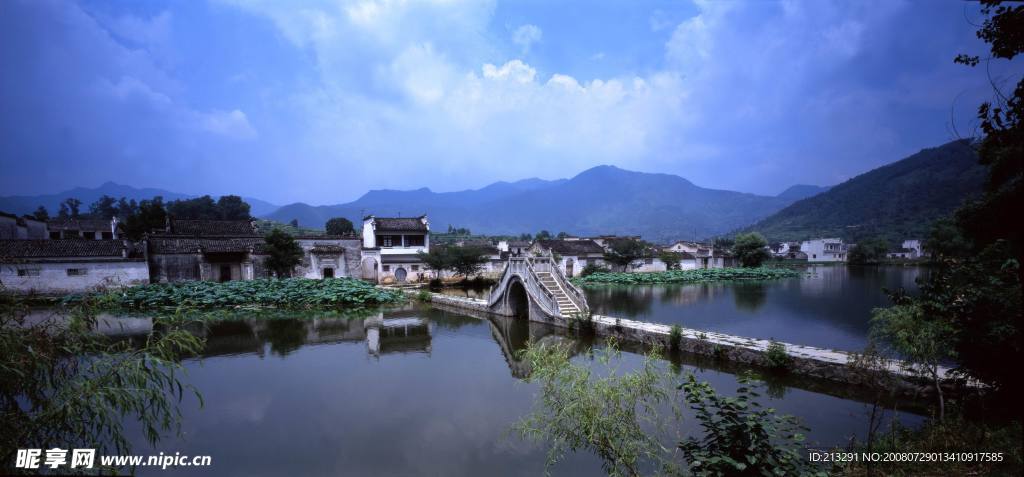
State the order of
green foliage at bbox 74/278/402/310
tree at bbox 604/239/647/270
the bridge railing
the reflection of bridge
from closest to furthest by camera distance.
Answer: the reflection of bridge, the bridge railing, green foliage at bbox 74/278/402/310, tree at bbox 604/239/647/270

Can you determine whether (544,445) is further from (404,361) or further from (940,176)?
(940,176)

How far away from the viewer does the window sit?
39.9m

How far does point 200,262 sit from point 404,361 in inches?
955

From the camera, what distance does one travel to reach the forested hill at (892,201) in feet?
316

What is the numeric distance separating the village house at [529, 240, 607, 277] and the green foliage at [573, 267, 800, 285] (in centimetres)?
276

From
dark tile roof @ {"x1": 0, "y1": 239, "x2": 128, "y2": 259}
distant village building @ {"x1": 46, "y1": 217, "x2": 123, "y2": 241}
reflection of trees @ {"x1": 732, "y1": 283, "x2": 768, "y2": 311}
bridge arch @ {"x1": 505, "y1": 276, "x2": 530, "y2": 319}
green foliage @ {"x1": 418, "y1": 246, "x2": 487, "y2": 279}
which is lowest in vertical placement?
reflection of trees @ {"x1": 732, "y1": 283, "x2": 768, "y2": 311}

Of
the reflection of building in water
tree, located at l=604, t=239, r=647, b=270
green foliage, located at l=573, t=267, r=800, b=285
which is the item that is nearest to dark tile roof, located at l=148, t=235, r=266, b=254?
the reflection of building in water

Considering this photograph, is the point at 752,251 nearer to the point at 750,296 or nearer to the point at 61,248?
the point at 750,296

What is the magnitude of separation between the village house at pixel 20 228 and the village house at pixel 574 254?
42.6 meters

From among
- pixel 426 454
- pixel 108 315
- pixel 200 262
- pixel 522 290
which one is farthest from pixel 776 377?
pixel 200 262

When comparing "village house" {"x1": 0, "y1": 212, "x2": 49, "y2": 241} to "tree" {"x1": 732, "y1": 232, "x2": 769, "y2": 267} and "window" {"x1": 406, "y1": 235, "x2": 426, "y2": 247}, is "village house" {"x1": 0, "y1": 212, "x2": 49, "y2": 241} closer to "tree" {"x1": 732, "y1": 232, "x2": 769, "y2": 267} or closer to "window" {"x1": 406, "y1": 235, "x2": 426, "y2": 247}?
"window" {"x1": 406, "y1": 235, "x2": 426, "y2": 247}

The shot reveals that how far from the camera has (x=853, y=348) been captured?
14.9 metres

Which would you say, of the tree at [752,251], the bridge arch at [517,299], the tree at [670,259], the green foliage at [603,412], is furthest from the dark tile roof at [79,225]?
the tree at [752,251]

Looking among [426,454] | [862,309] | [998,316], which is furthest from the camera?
[862,309]
